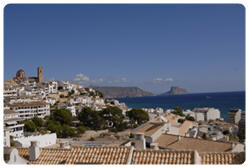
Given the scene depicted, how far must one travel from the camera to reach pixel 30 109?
2941 cm

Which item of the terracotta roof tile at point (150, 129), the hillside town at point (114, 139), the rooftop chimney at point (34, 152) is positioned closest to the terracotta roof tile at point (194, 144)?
the hillside town at point (114, 139)

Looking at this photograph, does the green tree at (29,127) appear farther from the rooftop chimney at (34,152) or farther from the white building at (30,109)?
the rooftop chimney at (34,152)

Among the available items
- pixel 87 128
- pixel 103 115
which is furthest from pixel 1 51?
pixel 103 115

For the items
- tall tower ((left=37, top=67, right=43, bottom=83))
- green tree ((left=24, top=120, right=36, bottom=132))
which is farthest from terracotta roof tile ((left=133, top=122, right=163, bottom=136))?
tall tower ((left=37, top=67, right=43, bottom=83))

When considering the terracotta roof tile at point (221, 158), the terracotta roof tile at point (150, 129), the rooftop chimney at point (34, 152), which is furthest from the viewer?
the terracotta roof tile at point (150, 129)

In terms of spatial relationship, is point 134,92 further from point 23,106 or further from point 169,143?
point 169,143

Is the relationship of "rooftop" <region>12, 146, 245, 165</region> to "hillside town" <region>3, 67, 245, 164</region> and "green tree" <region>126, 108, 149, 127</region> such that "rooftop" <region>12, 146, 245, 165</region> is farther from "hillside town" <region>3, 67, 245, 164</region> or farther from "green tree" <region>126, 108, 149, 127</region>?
"green tree" <region>126, 108, 149, 127</region>

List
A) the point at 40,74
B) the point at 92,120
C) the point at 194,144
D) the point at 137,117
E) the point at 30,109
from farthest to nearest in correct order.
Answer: the point at 40,74
the point at 30,109
the point at 137,117
the point at 92,120
the point at 194,144

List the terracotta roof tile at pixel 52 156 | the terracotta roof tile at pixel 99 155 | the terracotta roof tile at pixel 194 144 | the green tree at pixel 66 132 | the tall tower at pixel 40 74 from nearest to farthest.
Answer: the terracotta roof tile at pixel 99 155
the terracotta roof tile at pixel 52 156
the terracotta roof tile at pixel 194 144
the green tree at pixel 66 132
the tall tower at pixel 40 74

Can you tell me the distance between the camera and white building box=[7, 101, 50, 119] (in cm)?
2816

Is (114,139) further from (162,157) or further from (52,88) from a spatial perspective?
(52,88)

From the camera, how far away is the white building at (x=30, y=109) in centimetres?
2816

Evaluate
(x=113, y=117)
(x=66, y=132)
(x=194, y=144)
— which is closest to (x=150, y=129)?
(x=194, y=144)

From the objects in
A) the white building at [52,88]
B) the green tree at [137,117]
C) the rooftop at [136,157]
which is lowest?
the green tree at [137,117]
